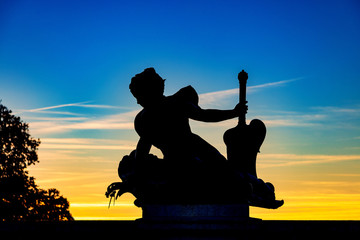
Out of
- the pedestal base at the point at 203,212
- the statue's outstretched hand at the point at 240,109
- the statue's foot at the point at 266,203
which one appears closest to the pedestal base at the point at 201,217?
the pedestal base at the point at 203,212

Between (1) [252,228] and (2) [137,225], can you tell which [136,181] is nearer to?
(2) [137,225]

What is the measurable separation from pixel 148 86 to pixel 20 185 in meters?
16.7

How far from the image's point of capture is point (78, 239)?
7.81 meters

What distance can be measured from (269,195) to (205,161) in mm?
1329

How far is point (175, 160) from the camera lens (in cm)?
795

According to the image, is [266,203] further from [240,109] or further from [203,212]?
[240,109]

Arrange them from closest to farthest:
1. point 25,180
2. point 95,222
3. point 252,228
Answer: point 252,228, point 95,222, point 25,180

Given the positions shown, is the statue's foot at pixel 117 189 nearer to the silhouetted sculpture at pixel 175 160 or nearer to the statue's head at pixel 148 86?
the silhouetted sculpture at pixel 175 160

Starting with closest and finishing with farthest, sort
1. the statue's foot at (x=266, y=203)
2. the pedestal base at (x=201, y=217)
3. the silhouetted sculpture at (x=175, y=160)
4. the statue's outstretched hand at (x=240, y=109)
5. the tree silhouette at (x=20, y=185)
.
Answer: the pedestal base at (x=201, y=217) → the silhouetted sculpture at (x=175, y=160) → the statue's outstretched hand at (x=240, y=109) → the statue's foot at (x=266, y=203) → the tree silhouette at (x=20, y=185)

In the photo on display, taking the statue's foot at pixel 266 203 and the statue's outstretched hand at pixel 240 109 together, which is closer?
the statue's outstretched hand at pixel 240 109

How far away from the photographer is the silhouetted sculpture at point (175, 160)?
25.6 feet

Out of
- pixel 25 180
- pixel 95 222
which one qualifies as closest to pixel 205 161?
pixel 95 222

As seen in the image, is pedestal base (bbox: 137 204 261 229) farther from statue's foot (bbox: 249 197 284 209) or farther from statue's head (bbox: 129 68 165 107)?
statue's head (bbox: 129 68 165 107)

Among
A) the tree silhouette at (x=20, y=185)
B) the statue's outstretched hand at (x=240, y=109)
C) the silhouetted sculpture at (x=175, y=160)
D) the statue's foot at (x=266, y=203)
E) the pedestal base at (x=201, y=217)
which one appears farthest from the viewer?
the tree silhouette at (x=20, y=185)
